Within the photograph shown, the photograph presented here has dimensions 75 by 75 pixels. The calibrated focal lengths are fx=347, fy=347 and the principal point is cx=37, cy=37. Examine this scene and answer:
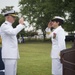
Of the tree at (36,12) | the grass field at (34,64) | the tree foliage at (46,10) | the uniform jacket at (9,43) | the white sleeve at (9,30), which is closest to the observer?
the white sleeve at (9,30)

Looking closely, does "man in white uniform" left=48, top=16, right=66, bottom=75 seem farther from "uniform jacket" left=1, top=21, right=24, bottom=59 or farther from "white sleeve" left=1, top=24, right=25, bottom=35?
"white sleeve" left=1, top=24, right=25, bottom=35

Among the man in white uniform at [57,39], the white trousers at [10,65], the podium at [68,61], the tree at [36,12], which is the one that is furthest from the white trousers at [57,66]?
the tree at [36,12]

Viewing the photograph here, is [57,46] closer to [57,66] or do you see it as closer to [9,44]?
[57,66]

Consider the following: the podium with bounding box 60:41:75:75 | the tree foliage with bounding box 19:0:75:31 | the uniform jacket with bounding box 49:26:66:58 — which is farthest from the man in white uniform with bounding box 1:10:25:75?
the tree foliage with bounding box 19:0:75:31

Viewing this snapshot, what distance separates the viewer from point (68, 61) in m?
5.00

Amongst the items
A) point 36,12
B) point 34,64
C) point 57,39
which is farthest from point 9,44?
point 36,12

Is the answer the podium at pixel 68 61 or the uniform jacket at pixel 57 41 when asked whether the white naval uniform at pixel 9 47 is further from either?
the podium at pixel 68 61

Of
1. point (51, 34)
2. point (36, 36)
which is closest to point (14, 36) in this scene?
point (51, 34)

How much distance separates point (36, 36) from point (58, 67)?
67776 mm

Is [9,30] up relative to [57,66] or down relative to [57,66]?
up

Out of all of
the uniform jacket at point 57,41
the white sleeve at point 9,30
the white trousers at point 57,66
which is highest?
the white sleeve at point 9,30

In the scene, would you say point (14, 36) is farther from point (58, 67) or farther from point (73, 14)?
point (73, 14)

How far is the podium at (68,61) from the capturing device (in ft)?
16.0

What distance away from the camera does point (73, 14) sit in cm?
4756
